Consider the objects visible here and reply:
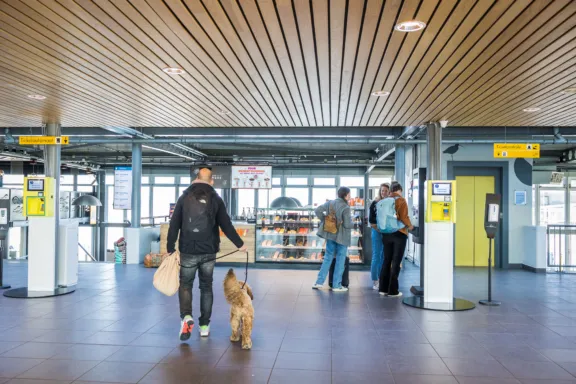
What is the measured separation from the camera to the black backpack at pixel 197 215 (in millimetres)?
4840

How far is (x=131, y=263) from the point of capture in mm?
11305

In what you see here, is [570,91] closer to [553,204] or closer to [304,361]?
[304,361]

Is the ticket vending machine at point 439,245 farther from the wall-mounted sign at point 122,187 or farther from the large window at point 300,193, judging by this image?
the large window at point 300,193

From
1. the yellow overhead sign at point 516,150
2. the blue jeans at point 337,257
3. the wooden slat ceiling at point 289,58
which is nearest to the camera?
the wooden slat ceiling at point 289,58

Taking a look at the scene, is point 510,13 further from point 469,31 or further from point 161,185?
→ point 161,185

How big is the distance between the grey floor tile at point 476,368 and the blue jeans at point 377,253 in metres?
3.53

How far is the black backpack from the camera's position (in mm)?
4840

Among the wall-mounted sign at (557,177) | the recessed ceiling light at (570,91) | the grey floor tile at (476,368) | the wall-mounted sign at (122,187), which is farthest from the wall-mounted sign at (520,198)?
the wall-mounted sign at (122,187)

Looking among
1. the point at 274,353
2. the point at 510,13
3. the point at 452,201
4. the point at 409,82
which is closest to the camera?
the point at 510,13

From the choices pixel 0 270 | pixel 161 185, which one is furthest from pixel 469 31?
pixel 161 185

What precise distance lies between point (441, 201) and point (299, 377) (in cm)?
375

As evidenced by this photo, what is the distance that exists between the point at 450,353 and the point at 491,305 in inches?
104

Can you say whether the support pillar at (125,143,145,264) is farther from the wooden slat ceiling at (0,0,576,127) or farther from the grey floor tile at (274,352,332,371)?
the grey floor tile at (274,352,332,371)

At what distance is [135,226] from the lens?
458 inches
